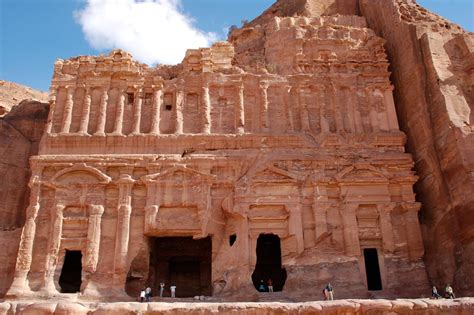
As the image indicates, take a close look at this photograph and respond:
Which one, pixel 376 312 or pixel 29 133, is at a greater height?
pixel 29 133

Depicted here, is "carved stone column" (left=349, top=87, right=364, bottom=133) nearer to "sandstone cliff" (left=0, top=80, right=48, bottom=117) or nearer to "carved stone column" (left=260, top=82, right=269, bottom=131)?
"carved stone column" (left=260, top=82, right=269, bottom=131)

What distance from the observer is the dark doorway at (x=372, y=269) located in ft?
56.5

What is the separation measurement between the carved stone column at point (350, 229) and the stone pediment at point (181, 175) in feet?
16.0

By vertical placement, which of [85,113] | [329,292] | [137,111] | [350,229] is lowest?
[329,292]

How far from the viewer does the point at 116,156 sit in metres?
18.2

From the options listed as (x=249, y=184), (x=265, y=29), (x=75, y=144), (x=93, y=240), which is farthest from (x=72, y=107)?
(x=265, y=29)

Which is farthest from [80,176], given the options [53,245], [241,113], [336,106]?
[336,106]

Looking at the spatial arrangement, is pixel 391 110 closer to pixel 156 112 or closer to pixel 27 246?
pixel 156 112

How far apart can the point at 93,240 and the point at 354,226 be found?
356 inches

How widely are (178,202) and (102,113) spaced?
509 cm

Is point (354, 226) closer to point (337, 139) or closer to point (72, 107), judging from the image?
point (337, 139)

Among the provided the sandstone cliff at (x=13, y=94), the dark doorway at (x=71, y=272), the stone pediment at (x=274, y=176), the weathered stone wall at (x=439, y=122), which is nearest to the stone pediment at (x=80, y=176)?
the dark doorway at (x=71, y=272)

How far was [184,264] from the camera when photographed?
20.9 meters

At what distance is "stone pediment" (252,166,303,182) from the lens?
58.1 ft
